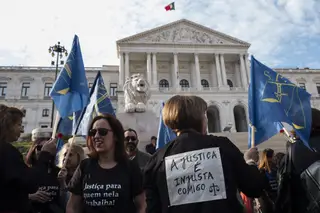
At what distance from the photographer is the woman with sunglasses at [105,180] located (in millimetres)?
2211

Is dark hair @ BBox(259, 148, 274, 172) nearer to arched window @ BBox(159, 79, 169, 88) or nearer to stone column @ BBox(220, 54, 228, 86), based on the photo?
stone column @ BBox(220, 54, 228, 86)

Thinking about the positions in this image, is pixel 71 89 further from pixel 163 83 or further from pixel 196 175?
pixel 163 83

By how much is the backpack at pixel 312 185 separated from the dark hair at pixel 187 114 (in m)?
0.96

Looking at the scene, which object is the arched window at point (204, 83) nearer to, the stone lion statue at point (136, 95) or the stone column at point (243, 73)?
the stone column at point (243, 73)

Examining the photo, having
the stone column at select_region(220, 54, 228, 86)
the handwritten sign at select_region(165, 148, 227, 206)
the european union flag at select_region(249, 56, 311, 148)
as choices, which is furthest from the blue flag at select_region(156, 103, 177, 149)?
the stone column at select_region(220, 54, 228, 86)

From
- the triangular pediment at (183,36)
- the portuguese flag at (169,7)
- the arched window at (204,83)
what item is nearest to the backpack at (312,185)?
the triangular pediment at (183,36)

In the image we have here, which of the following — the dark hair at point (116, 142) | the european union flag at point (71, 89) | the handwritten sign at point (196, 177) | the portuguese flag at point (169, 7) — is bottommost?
the handwritten sign at point (196, 177)

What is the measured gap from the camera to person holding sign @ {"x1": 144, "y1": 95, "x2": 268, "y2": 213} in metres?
1.74

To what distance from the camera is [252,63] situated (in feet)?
12.7

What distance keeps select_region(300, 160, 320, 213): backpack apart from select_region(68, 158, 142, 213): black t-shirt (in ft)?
4.55

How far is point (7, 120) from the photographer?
2391 millimetres

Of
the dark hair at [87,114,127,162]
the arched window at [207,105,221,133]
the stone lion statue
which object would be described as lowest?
the dark hair at [87,114,127,162]

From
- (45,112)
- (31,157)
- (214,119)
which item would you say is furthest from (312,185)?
(45,112)

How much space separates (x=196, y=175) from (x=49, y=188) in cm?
199
